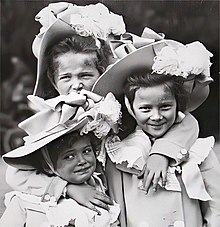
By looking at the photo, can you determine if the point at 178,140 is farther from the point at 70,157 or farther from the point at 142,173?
the point at 70,157

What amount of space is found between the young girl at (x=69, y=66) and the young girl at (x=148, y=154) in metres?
0.02

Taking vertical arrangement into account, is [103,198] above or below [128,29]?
below

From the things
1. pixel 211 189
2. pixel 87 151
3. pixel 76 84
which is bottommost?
pixel 211 189

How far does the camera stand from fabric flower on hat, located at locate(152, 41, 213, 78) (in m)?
0.99

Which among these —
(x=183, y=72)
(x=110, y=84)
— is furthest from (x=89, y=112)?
(x=183, y=72)

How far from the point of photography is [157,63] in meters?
0.99

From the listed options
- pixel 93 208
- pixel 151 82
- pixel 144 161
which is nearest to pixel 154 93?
pixel 151 82

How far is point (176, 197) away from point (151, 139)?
0.37 feet

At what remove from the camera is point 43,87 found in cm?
101

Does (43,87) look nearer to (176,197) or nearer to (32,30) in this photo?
(32,30)

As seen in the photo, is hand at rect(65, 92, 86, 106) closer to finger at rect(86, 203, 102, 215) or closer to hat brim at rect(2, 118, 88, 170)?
hat brim at rect(2, 118, 88, 170)

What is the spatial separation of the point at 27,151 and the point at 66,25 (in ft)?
0.77

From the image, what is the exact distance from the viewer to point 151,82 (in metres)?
1.00

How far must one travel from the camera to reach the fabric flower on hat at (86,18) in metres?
1.00
